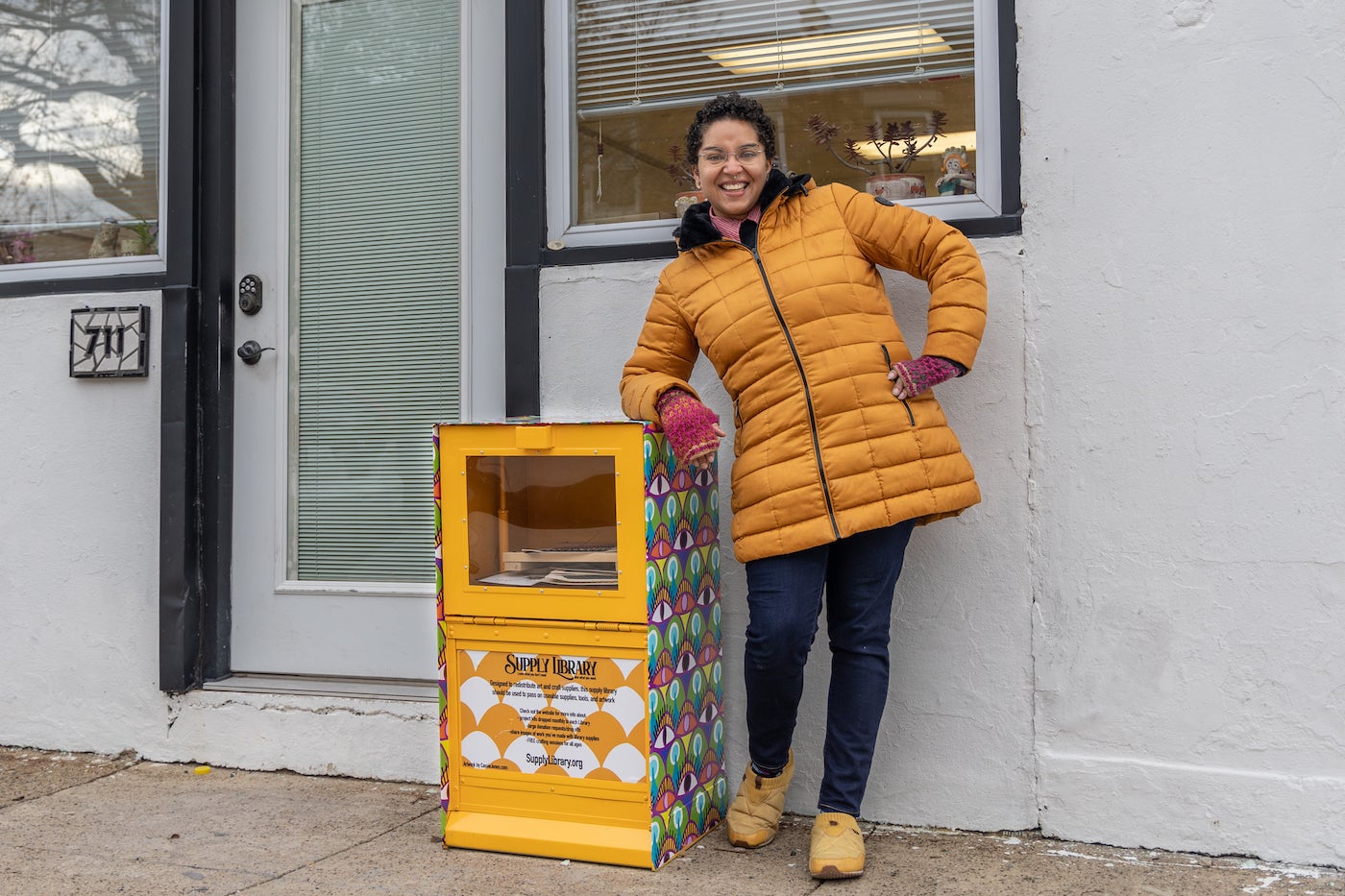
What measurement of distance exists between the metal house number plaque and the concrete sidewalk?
Result: 1.34 metres

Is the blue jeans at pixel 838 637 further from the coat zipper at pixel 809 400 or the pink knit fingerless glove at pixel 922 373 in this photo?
the pink knit fingerless glove at pixel 922 373

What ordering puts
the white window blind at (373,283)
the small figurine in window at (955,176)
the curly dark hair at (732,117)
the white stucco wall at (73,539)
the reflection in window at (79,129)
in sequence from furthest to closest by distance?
the reflection in window at (79,129) → the white stucco wall at (73,539) → the white window blind at (373,283) → the small figurine in window at (955,176) → the curly dark hair at (732,117)

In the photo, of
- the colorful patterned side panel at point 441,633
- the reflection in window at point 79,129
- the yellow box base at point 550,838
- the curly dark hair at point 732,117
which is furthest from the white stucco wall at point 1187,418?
the reflection in window at point 79,129

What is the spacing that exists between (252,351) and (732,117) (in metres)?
1.88

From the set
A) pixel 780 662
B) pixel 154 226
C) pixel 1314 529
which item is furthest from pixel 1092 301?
pixel 154 226

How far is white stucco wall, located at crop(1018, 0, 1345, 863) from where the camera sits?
9.36ft

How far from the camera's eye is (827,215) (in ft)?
9.73

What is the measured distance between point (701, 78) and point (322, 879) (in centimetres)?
242

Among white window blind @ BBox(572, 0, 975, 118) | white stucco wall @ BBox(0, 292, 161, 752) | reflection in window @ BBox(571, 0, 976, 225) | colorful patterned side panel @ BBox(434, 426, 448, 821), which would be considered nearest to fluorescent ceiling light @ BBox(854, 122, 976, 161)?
reflection in window @ BBox(571, 0, 976, 225)

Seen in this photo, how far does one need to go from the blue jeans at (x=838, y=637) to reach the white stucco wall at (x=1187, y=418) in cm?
47

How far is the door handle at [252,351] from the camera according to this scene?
3975mm

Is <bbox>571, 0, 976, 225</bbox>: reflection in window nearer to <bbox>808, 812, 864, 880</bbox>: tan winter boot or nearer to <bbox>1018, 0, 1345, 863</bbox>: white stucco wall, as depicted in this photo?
<bbox>1018, 0, 1345, 863</bbox>: white stucco wall

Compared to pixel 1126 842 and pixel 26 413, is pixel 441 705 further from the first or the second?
pixel 26 413

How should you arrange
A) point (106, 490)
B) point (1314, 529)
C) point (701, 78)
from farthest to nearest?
1. point (106, 490)
2. point (701, 78)
3. point (1314, 529)
